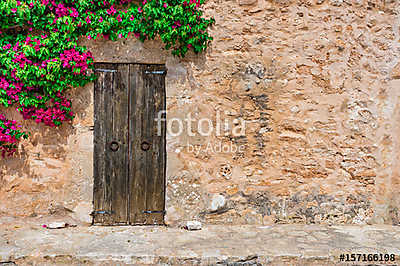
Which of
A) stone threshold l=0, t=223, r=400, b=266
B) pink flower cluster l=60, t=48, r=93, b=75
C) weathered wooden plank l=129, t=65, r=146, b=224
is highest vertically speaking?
pink flower cluster l=60, t=48, r=93, b=75

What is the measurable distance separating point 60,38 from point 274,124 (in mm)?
2420

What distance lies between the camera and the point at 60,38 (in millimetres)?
3648

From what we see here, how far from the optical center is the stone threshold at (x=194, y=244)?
3082 mm

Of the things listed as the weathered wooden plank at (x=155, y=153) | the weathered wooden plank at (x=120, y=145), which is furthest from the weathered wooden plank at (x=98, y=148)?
the weathered wooden plank at (x=155, y=153)

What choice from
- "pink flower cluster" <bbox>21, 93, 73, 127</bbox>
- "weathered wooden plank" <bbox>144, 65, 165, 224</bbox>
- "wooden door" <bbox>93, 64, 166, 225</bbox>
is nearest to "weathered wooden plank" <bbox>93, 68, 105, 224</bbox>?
"wooden door" <bbox>93, 64, 166, 225</bbox>

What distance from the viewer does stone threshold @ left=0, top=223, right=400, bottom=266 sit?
3.08 meters

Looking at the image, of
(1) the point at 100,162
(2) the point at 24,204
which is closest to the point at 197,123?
(1) the point at 100,162

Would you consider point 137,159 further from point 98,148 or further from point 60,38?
point 60,38

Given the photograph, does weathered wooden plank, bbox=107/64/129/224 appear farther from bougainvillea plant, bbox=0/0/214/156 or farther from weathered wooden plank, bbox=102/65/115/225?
bougainvillea plant, bbox=0/0/214/156

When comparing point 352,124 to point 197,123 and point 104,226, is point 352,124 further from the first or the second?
point 104,226

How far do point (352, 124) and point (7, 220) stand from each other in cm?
387

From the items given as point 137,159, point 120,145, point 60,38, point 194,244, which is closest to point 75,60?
point 60,38

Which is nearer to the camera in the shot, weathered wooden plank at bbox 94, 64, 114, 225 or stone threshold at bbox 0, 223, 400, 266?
stone threshold at bbox 0, 223, 400, 266

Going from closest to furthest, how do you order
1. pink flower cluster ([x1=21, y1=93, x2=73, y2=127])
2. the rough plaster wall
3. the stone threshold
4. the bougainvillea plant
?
the stone threshold
the bougainvillea plant
pink flower cluster ([x1=21, y1=93, x2=73, y2=127])
the rough plaster wall
